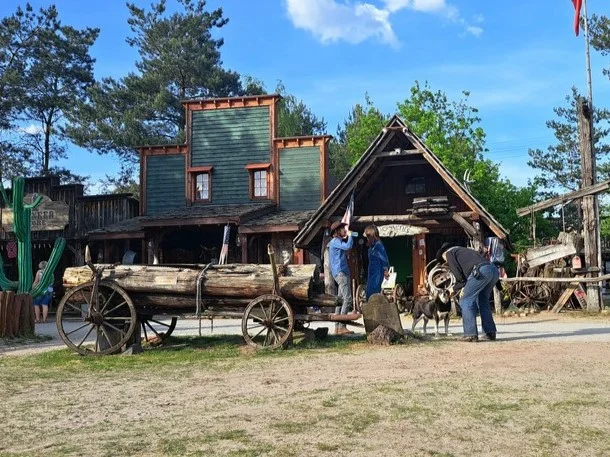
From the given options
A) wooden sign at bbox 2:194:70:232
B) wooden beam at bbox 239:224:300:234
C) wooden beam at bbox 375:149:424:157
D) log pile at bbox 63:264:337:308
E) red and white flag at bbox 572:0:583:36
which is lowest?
log pile at bbox 63:264:337:308

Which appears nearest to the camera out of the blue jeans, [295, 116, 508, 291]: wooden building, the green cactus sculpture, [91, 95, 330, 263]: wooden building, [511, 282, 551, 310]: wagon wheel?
the blue jeans

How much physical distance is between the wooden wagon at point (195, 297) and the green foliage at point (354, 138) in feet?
84.3

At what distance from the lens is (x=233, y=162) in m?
26.0

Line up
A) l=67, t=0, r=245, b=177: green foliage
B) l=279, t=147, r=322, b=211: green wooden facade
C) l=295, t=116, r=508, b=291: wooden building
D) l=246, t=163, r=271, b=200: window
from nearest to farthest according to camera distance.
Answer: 1. l=295, t=116, r=508, b=291: wooden building
2. l=279, t=147, r=322, b=211: green wooden facade
3. l=246, t=163, r=271, b=200: window
4. l=67, t=0, r=245, b=177: green foliage

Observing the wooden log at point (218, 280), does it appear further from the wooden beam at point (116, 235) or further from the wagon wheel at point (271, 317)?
the wooden beam at point (116, 235)

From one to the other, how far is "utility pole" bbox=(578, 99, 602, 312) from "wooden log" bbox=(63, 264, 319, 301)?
11535 mm

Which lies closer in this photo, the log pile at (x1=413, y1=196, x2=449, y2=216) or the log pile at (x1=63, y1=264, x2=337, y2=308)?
the log pile at (x1=63, y1=264, x2=337, y2=308)

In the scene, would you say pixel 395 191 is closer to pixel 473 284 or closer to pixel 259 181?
pixel 259 181

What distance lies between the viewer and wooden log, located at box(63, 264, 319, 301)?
10.4 meters

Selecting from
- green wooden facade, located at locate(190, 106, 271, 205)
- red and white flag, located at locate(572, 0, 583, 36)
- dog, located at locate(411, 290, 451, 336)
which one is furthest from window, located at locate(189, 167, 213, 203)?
dog, located at locate(411, 290, 451, 336)

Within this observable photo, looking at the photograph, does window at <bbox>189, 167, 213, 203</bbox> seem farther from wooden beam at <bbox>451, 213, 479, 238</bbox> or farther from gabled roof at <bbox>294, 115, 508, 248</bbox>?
wooden beam at <bbox>451, 213, 479, 238</bbox>

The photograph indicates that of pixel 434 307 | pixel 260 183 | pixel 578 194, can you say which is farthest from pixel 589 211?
pixel 260 183

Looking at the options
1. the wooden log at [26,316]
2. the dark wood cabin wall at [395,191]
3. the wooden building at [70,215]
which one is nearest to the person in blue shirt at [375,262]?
the wooden log at [26,316]

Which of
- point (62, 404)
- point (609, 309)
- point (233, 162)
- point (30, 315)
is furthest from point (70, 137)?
point (62, 404)
